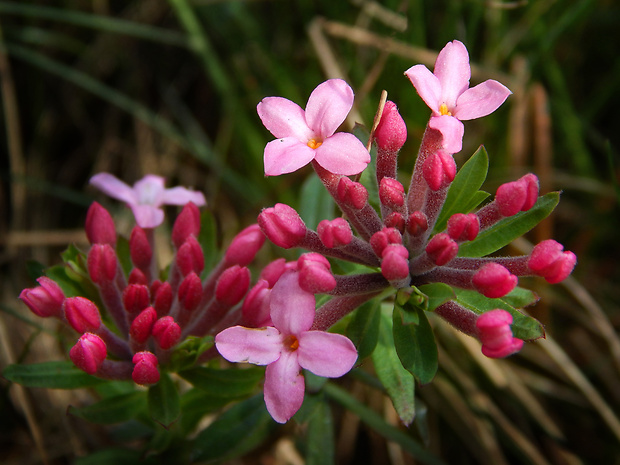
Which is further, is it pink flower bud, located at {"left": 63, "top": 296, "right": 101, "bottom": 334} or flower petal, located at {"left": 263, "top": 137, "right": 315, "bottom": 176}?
pink flower bud, located at {"left": 63, "top": 296, "right": 101, "bottom": 334}

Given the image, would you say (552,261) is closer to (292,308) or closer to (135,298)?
(292,308)

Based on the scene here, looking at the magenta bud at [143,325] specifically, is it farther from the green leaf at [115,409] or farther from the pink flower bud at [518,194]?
the pink flower bud at [518,194]

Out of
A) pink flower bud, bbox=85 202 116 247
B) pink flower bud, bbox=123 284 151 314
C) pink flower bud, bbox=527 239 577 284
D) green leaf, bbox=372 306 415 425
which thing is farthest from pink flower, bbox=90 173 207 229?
pink flower bud, bbox=527 239 577 284

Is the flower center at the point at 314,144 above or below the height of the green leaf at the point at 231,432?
above

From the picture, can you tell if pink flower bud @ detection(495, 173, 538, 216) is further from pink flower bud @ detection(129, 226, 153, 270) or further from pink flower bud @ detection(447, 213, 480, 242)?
pink flower bud @ detection(129, 226, 153, 270)

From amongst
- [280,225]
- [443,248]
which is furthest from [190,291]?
→ [443,248]

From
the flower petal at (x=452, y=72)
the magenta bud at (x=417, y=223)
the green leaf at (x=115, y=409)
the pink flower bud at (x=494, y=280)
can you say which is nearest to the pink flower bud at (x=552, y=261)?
the pink flower bud at (x=494, y=280)
